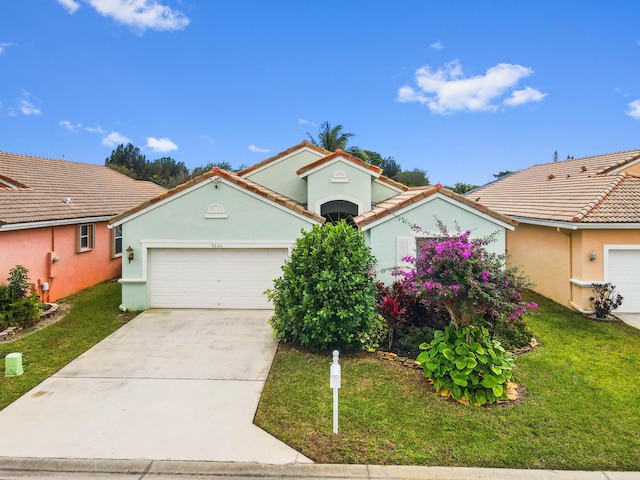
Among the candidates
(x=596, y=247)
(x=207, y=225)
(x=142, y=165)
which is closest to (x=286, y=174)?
(x=207, y=225)

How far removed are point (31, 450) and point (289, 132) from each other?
31271 mm

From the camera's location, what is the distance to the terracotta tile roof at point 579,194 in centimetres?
1234

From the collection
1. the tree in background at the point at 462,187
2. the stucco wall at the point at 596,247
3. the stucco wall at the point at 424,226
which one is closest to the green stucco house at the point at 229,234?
the stucco wall at the point at 424,226

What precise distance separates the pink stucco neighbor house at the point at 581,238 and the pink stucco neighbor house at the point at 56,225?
16896mm

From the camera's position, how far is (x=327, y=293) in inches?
344

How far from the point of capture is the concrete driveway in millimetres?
5395

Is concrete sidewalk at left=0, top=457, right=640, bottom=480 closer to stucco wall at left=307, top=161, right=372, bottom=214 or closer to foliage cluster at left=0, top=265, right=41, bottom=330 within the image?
foliage cluster at left=0, top=265, right=41, bottom=330

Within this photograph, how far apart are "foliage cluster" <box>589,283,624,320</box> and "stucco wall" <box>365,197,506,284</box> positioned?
10.2 ft

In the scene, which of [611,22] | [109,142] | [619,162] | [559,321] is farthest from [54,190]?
[109,142]

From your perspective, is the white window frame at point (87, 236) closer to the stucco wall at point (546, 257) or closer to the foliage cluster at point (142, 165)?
the stucco wall at point (546, 257)

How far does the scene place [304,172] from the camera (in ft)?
48.4

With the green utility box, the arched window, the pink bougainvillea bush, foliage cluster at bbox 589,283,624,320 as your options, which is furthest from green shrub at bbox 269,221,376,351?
foliage cluster at bbox 589,283,624,320

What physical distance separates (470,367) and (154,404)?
5.31 metres

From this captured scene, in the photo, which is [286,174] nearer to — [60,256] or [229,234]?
[229,234]
